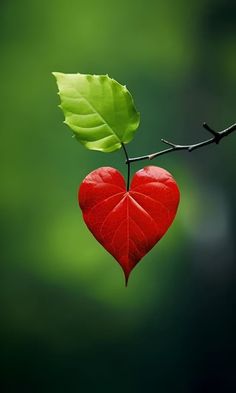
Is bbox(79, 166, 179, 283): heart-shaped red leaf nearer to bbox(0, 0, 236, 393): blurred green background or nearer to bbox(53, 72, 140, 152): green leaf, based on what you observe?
bbox(53, 72, 140, 152): green leaf

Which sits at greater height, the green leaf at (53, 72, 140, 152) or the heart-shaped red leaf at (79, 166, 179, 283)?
the green leaf at (53, 72, 140, 152)

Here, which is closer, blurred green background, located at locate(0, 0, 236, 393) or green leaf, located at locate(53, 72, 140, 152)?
green leaf, located at locate(53, 72, 140, 152)

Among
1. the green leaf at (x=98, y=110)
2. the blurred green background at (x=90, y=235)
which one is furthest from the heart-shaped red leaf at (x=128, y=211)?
the blurred green background at (x=90, y=235)

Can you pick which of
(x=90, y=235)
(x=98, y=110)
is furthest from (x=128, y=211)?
(x=90, y=235)

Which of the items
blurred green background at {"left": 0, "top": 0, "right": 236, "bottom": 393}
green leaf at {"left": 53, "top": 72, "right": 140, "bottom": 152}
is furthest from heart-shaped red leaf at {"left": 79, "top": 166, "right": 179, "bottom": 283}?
blurred green background at {"left": 0, "top": 0, "right": 236, "bottom": 393}

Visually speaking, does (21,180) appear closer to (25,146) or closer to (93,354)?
(25,146)

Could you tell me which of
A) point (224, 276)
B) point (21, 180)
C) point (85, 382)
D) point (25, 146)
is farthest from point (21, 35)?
point (85, 382)
